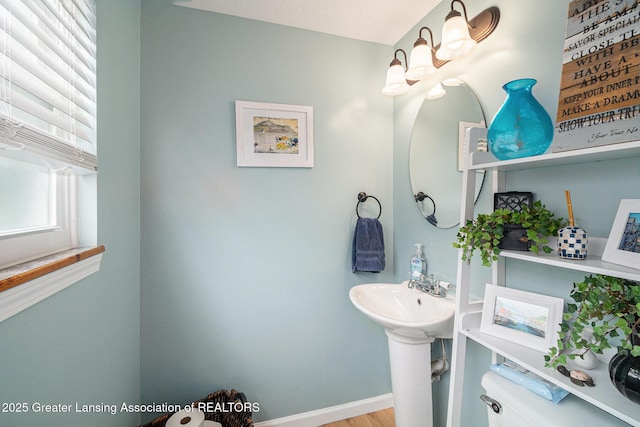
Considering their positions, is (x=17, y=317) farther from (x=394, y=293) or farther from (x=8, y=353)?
(x=394, y=293)

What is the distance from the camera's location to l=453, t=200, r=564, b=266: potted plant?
0.85m

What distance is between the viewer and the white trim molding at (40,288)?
53 cm

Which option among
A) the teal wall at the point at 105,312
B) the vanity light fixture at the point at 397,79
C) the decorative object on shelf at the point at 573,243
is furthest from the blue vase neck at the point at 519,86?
the teal wall at the point at 105,312

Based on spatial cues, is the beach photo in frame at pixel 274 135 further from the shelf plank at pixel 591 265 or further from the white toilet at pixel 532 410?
the white toilet at pixel 532 410

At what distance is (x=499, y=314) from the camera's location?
0.98 metres

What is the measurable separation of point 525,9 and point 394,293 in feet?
4.60

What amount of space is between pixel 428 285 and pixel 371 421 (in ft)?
3.44

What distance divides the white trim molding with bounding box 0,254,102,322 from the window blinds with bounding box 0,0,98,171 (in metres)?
0.30

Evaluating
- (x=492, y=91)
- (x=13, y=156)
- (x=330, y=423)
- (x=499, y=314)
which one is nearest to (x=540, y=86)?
(x=492, y=91)

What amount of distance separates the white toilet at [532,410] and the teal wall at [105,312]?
1.31 metres

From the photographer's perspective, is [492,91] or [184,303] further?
[184,303]

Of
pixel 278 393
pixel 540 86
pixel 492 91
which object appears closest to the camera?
pixel 540 86

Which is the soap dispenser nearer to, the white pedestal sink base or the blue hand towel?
the blue hand towel

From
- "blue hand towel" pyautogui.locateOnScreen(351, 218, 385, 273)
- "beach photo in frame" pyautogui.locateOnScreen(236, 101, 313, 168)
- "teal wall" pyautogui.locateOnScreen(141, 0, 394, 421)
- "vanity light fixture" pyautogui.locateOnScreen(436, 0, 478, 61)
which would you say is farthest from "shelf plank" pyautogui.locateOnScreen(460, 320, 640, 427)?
"beach photo in frame" pyautogui.locateOnScreen(236, 101, 313, 168)
